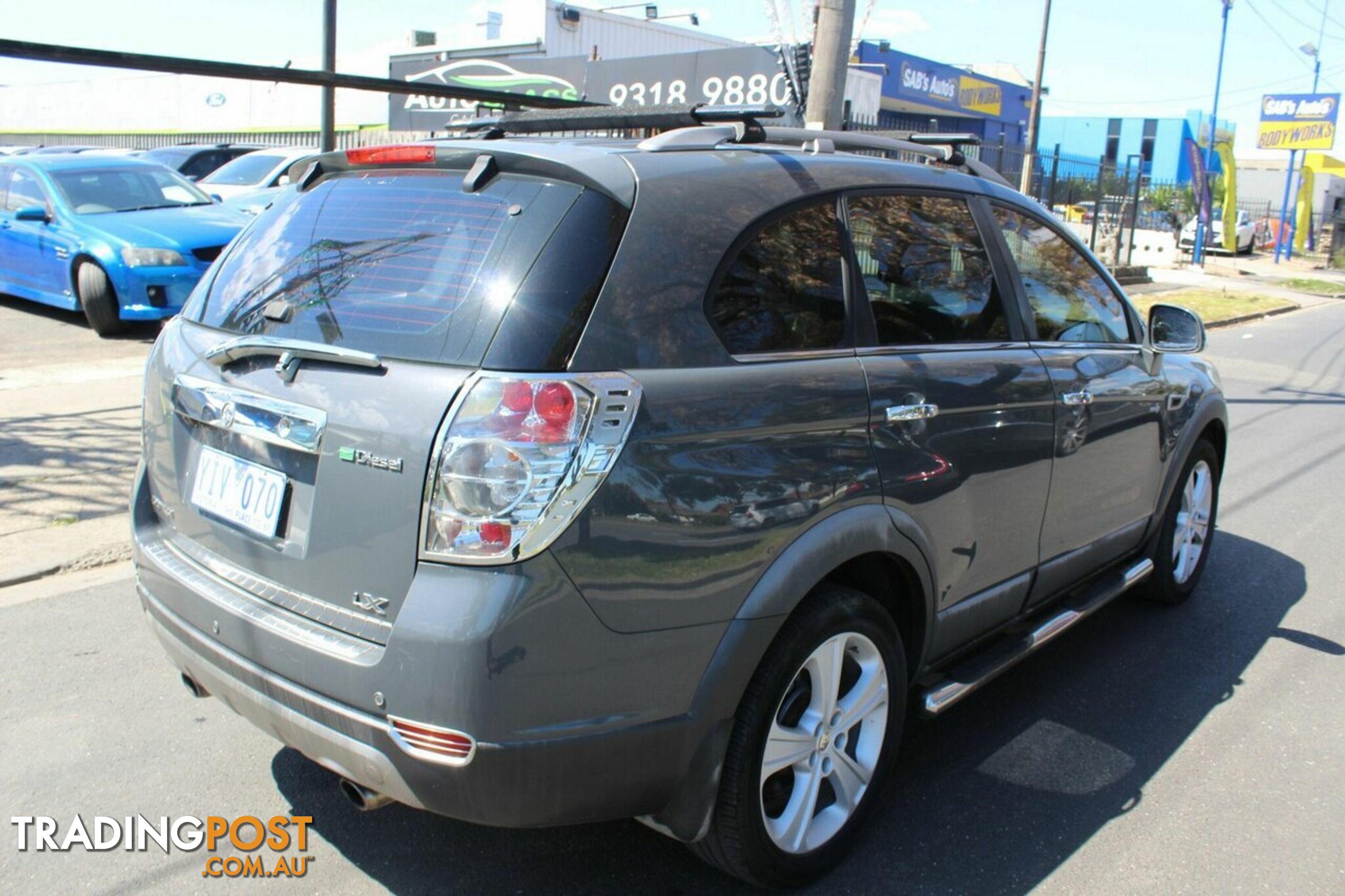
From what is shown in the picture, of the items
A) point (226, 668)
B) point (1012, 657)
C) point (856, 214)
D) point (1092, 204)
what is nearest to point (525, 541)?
point (226, 668)

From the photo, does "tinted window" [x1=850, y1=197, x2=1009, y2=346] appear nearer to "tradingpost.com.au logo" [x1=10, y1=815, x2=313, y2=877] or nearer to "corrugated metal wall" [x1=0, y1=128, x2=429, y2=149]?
"tradingpost.com.au logo" [x1=10, y1=815, x2=313, y2=877]

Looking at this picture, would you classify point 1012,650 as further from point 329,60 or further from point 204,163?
point 204,163

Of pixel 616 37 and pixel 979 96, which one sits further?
pixel 979 96

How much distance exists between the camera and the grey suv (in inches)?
89.5

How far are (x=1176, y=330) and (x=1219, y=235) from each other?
38827 mm

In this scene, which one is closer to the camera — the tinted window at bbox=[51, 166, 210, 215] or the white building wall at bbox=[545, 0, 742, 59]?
the tinted window at bbox=[51, 166, 210, 215]

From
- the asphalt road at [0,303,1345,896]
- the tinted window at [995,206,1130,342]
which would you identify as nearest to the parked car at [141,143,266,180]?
the asphalt road at [0,303,1345,896]

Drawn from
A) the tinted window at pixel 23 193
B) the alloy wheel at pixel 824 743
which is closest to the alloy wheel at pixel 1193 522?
the alloy wheel at pixel 824 743

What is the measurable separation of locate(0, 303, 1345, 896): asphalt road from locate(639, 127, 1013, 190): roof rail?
1.91m

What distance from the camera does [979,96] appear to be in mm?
42875

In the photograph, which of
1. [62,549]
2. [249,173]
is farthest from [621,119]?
[249,173]

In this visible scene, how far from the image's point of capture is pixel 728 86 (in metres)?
21.3

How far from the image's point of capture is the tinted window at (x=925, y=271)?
3.17m

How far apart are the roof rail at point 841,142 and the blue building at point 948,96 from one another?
2882cm
